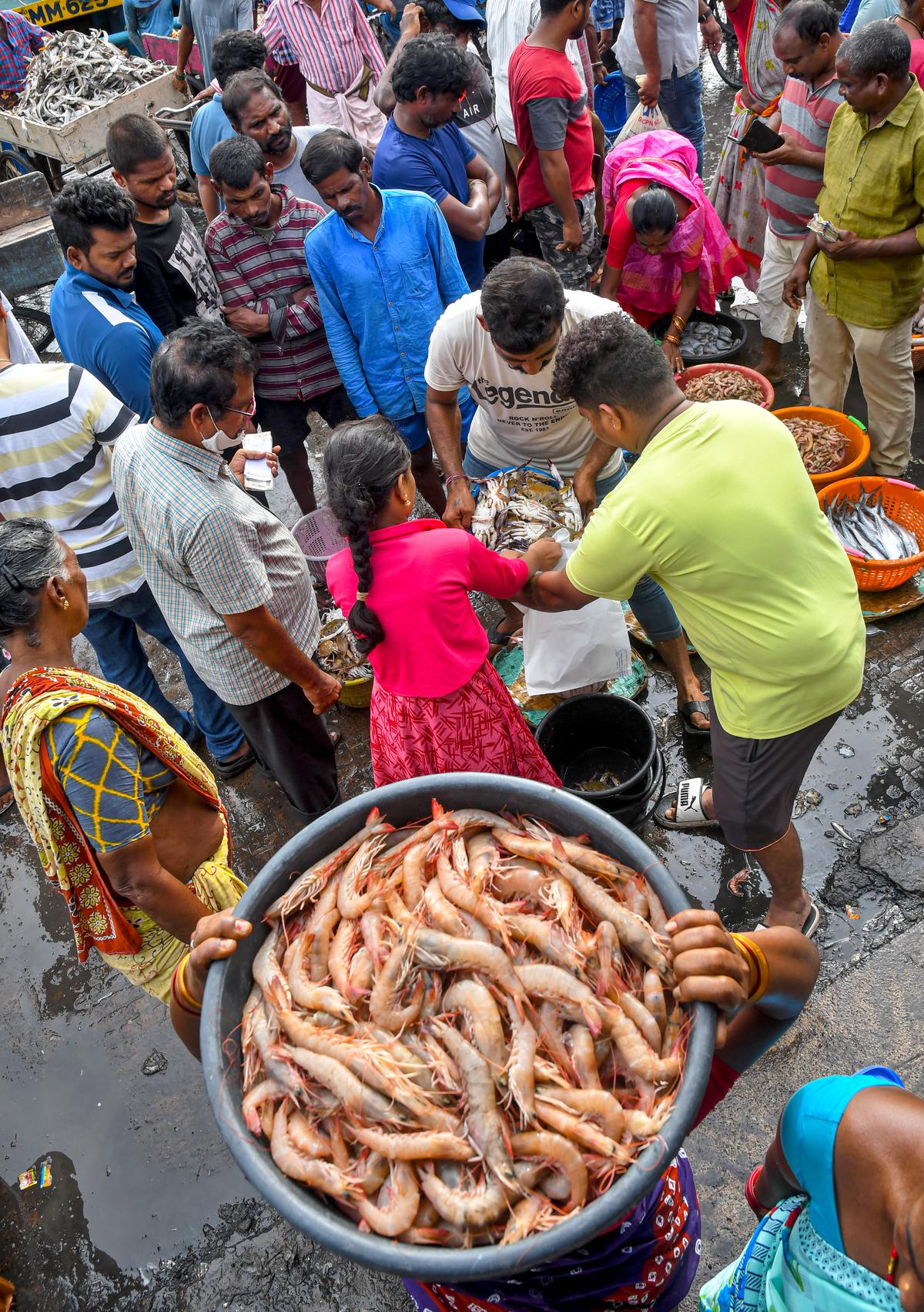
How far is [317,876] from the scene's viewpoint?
5.79 ft

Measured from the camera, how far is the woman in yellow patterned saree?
7.43 ft

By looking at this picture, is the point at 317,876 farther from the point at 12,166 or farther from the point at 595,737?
the point at 12,166

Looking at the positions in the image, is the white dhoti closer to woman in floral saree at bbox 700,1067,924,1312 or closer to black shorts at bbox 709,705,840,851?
black shorts at bbox 709,705,840,851

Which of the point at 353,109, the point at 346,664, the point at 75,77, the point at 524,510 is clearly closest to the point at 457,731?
the point at 524,510

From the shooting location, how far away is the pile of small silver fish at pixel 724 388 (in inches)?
206

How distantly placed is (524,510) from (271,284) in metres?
2.21

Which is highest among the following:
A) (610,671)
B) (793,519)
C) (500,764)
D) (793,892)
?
(793,519)

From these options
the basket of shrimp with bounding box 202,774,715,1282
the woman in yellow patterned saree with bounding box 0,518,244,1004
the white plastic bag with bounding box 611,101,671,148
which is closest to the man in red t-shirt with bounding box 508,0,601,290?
the white plastic bag with bounding box 611,101,671,148

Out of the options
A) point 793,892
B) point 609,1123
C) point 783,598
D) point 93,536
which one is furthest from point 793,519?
point 93,536

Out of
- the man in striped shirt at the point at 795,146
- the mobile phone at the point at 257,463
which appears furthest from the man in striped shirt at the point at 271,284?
the man in striped shirt at the point at 795,146

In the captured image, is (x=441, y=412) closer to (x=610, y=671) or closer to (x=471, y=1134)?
(x=610, y=671)

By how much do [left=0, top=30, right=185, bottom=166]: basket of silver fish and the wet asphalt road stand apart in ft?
27.7

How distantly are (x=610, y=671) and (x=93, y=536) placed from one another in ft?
7.71

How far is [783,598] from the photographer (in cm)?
265
